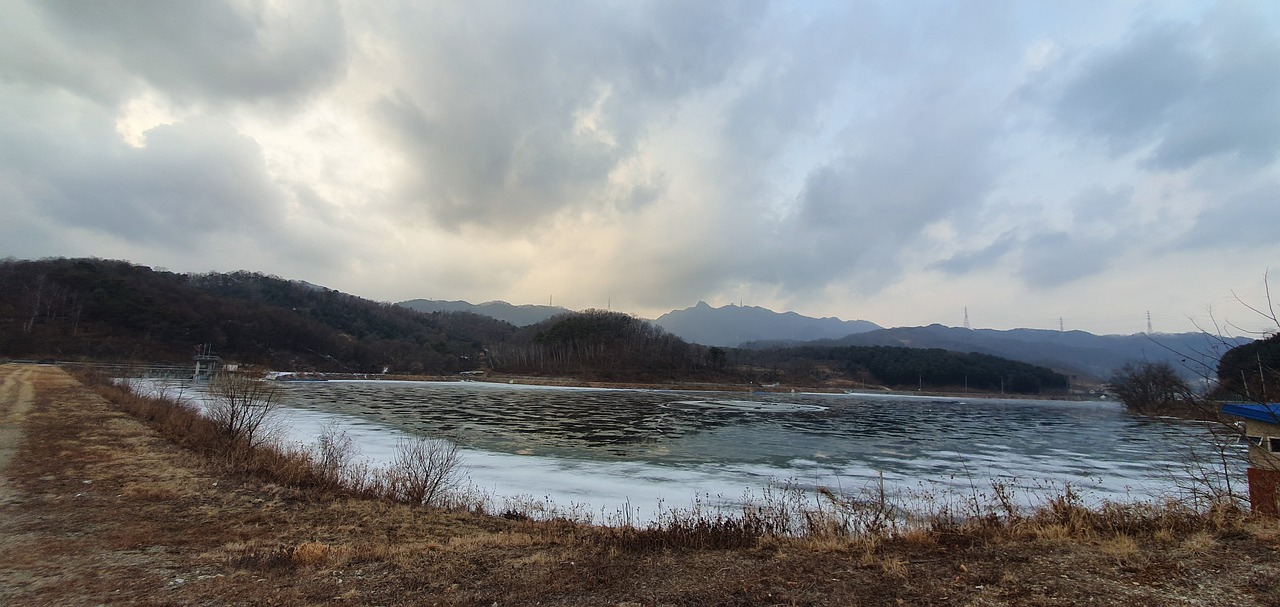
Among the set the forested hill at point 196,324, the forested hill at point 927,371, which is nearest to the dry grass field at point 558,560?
the forested hill at point 196,324

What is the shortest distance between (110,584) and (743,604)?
6069 mm

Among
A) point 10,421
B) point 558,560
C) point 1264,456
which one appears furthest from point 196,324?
point 1264,456

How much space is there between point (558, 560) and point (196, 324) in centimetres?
12969

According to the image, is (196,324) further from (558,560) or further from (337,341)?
(558,560)

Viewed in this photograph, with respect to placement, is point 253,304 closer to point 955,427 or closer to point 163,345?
point 163,345

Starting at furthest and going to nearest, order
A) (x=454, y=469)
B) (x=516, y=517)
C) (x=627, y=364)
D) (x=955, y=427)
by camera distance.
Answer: (x=627, y=364), (x=955, y=427), (x=454, y=469), (x=516, y=517)

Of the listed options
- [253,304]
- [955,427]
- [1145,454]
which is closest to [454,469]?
[1145,454]

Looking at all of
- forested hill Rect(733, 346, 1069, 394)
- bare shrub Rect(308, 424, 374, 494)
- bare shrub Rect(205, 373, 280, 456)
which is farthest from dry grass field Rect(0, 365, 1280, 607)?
forested hill Rect(733, 346, 1069, 394)

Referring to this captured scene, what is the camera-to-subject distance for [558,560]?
21.2ft

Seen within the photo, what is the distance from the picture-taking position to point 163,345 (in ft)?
307

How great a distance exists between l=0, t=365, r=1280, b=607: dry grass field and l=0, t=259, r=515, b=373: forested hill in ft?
323

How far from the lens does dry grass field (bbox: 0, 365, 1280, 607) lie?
496 cm

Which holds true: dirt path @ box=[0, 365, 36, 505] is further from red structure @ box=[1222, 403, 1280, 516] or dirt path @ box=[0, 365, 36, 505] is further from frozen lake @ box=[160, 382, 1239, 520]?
red structure @ box=[1222, 403, 1280, 516]

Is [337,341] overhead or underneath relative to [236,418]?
overhead
